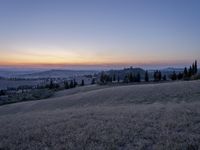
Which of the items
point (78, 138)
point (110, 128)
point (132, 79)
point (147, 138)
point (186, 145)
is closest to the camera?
point (186, 145)

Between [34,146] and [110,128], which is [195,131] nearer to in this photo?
[110,128]

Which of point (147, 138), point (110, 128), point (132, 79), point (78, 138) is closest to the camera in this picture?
point (147, 138)

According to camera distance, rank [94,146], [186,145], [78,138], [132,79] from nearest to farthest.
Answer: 1. [186,145]
2. [94,146]
3. [78,138]
4. [132,79]

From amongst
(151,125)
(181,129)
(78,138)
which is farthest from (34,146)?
(181,129)

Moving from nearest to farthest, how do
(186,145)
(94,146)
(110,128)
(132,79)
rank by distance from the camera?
(186,145)
(94,146)
(110,128)
(132,79)

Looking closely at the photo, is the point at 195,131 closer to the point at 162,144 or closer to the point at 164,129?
the point at 164,129

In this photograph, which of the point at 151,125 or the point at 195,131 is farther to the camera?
the point at 151,125

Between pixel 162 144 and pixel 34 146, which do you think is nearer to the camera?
pixel 162 144

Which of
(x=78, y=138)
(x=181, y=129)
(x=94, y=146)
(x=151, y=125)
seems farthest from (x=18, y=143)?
(x=181, y=129)

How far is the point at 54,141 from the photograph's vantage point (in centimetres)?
988

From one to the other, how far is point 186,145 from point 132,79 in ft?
335

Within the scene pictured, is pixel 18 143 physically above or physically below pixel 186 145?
below

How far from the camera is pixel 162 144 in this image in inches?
329

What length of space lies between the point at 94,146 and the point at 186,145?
358 cm
